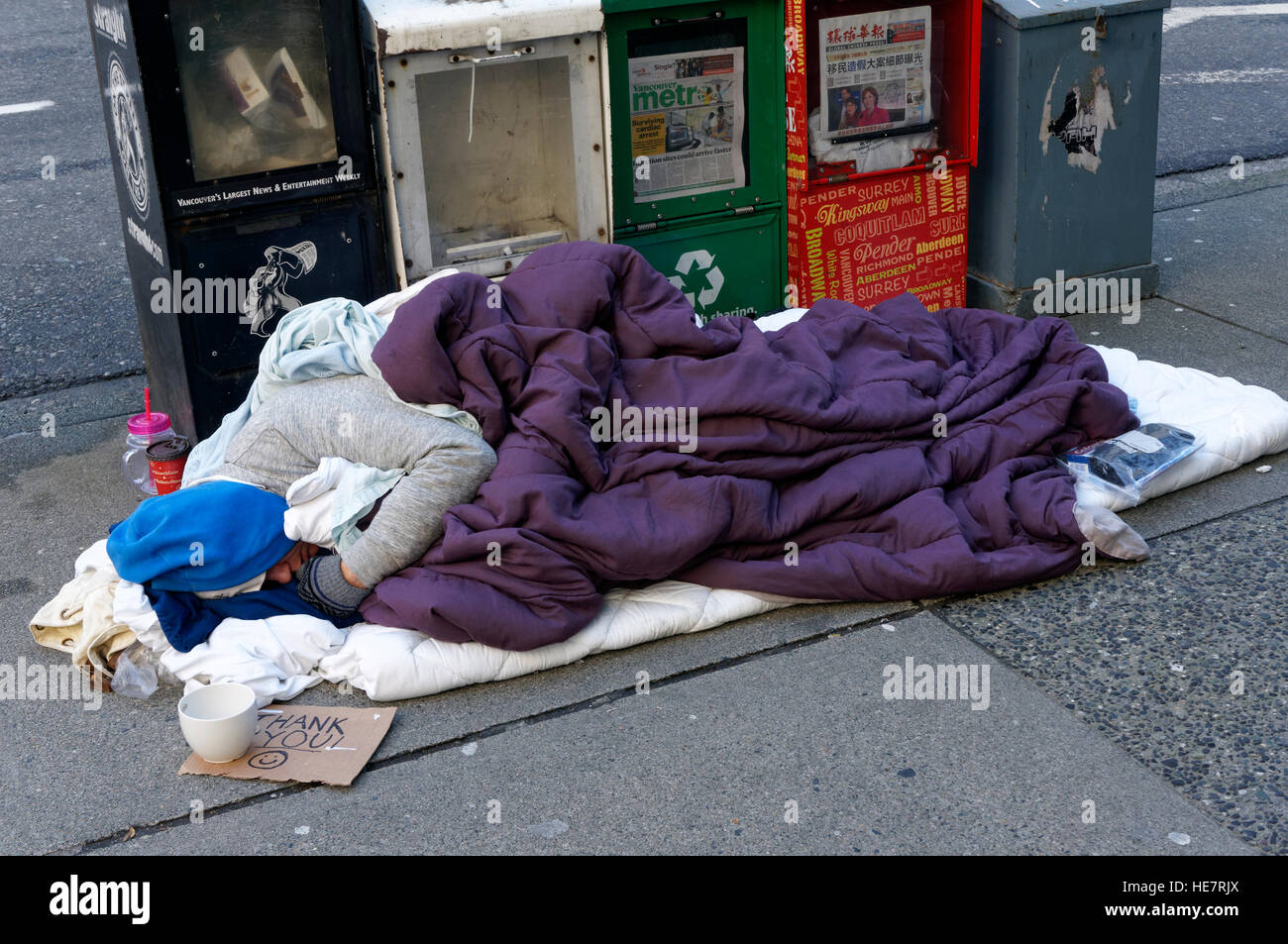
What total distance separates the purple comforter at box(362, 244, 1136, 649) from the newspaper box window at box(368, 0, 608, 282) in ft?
1.63

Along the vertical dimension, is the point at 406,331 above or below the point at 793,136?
below

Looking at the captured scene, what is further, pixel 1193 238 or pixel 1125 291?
pixel 1193 238

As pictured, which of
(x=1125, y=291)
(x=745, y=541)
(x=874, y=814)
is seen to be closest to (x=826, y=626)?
(x=745, y=541)

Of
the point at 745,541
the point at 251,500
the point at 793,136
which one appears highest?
the point at 793,136

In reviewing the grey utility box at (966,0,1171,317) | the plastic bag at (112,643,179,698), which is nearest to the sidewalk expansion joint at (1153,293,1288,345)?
the grey utility box at (966,0,1171,317)

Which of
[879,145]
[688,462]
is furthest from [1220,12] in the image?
[688,462]

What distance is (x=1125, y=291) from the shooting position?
15.5 feet

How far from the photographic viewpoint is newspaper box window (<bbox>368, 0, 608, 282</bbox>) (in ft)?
11.4

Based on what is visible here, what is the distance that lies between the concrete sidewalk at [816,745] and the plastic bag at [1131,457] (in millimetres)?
108

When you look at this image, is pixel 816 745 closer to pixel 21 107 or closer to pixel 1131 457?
pixel 1131 457

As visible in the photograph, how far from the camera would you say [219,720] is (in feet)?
8.09

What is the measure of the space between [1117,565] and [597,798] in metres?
1.43
